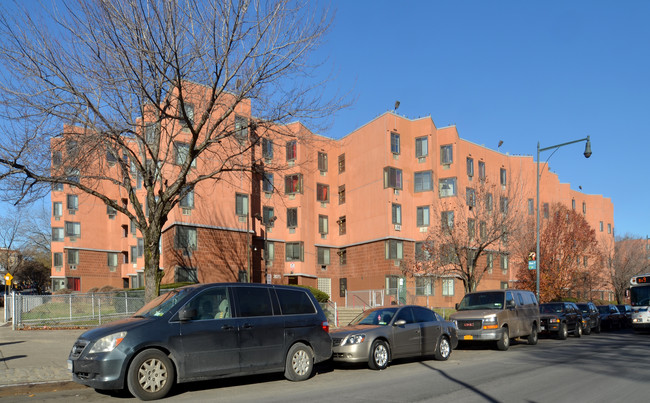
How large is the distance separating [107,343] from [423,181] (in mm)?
33136

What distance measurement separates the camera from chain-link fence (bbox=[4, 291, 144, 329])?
72.6 ft

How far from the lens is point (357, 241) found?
1577 inches

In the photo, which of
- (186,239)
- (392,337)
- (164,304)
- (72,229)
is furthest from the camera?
(72,229)

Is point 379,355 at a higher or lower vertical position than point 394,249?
lower

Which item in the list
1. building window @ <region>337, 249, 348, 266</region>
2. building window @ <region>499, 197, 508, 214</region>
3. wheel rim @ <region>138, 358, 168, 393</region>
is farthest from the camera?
building window @ <region>337, 249, 348, 266</region>

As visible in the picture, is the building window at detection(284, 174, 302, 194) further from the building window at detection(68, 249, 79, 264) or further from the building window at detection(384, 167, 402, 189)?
the building window at detection(68, 249, 79, 264)

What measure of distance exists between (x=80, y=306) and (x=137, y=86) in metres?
13.3

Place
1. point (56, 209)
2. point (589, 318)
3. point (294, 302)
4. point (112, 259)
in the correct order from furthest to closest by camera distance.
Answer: point (56, 209), point (112, 259), point (589, 318), point (294, 302)

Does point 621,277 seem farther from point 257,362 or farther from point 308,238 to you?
point 257,362

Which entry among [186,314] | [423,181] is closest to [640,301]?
[423,181]

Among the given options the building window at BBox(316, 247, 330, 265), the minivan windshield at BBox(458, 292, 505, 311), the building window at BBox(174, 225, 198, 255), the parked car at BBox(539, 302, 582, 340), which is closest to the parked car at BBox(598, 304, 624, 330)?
the parked car at BBox(539, 302, 582, 340)

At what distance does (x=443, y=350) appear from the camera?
14.1m

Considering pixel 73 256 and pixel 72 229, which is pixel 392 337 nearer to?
pixel 73 256

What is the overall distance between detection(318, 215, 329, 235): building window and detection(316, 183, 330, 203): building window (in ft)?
4.51
